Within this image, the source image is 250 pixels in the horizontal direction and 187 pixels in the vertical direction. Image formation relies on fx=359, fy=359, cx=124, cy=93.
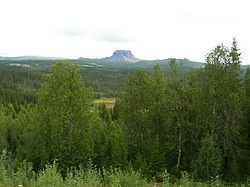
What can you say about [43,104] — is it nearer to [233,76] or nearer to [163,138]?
[163,138]

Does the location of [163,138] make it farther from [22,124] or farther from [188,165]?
[22,124]

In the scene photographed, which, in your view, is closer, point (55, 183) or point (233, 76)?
point (55, 183)

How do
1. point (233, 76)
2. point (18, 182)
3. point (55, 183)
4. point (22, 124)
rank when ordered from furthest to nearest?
point (22, 124) < point (233, 76) < point (18, 182) < point (55, 183)

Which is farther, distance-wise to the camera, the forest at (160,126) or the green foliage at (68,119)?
the green foliage at (68,119)

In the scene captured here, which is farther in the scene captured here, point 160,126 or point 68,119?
point 160,126

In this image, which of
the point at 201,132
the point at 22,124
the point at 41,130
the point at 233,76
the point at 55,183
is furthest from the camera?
the point at 22,124

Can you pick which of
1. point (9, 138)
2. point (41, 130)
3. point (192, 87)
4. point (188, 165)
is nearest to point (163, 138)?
point (188, 165)

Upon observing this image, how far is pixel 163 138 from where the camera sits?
40469 mm

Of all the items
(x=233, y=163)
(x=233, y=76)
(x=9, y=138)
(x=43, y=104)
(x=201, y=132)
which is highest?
(x=233, y=76)

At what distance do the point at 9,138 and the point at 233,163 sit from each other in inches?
1596

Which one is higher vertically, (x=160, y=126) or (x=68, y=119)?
(x=68, y=119)

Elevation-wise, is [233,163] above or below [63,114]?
below

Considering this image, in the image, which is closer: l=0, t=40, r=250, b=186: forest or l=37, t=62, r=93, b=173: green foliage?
l=0, t=40, r=250, b=186: forest

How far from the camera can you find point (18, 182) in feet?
47.2
